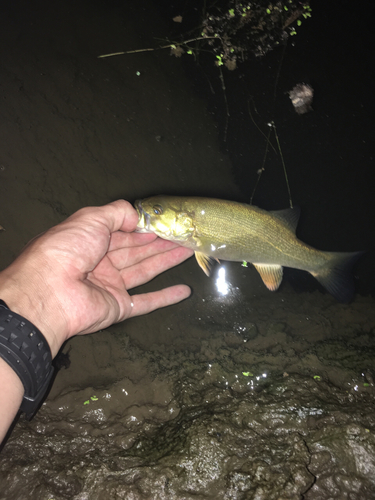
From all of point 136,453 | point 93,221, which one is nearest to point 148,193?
point 93,221

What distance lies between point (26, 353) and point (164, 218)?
7.05ft

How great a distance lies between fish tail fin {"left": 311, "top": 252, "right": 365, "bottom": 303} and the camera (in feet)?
13.1

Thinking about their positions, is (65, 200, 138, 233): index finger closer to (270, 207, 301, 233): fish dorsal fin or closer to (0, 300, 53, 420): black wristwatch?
(0, 300, 53, 420): black wristwatch

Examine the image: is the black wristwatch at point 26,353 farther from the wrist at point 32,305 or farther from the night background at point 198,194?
the night background at point 198,194

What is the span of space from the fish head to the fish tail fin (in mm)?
1975

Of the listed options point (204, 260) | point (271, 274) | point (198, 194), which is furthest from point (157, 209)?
point (271, 274)

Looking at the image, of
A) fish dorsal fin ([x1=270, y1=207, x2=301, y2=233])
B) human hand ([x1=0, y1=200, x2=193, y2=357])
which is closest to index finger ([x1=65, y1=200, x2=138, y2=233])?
human hand ([x1=0, y1=200, x2=193, y2=357])

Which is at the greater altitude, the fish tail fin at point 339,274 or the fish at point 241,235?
the fish at point 241,235

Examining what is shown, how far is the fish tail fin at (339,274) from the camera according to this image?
4008 mm

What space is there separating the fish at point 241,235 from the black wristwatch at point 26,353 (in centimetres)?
179

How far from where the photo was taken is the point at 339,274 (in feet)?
13.3

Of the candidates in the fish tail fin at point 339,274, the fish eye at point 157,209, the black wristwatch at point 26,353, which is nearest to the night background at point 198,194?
the fish tail fin at point 339,274

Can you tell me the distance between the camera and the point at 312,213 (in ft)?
16.6

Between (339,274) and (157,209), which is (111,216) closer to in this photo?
(157,209)
